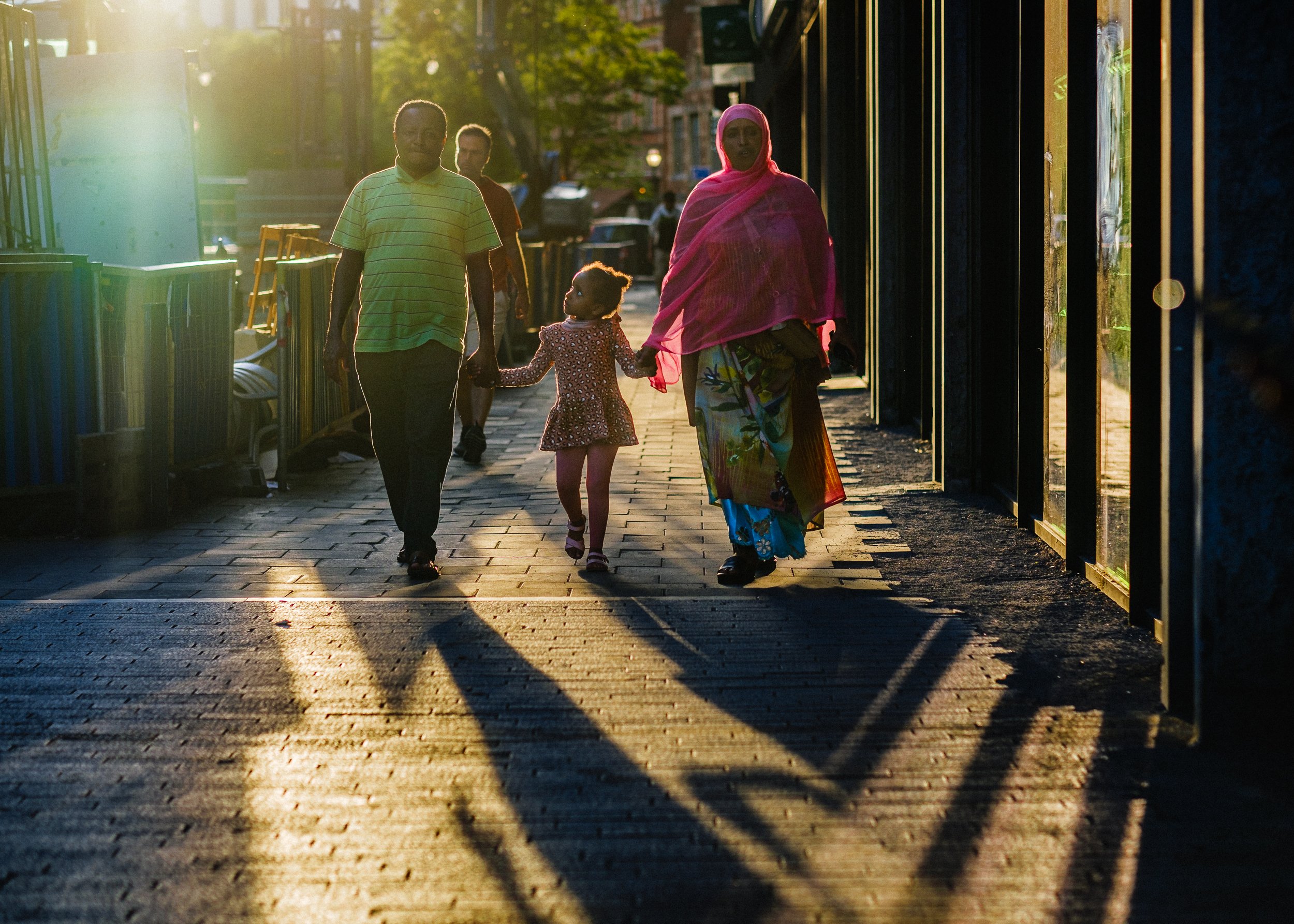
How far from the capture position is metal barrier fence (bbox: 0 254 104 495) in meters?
7.71

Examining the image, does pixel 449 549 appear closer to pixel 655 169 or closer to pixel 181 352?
pixel 181 352

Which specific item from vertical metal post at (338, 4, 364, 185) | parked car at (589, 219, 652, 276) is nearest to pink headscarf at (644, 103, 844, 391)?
vertical metal post at (338, 4, 364, 185)

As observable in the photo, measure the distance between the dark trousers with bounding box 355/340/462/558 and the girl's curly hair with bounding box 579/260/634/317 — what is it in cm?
61

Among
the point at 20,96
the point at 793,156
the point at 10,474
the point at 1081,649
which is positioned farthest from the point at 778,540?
the point at 793,156

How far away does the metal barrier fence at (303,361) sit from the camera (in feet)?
30.0

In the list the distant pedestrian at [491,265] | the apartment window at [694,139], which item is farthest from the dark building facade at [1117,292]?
the apartment window at [694,139]

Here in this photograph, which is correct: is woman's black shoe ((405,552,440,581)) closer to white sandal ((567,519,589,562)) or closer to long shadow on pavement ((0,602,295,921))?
white sandal ((567,519,589,562))

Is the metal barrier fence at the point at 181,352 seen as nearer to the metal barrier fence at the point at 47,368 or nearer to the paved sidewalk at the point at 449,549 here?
the metal barrier fence at the point at 47,368

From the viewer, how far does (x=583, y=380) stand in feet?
21.9

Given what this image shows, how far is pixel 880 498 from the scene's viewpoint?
8398 millimetres

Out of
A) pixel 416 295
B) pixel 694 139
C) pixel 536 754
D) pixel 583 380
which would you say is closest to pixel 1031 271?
pixel 583 380

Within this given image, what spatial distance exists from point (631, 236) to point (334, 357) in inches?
1579

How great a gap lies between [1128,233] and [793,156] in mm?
17851

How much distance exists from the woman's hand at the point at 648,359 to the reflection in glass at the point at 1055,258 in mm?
1596
